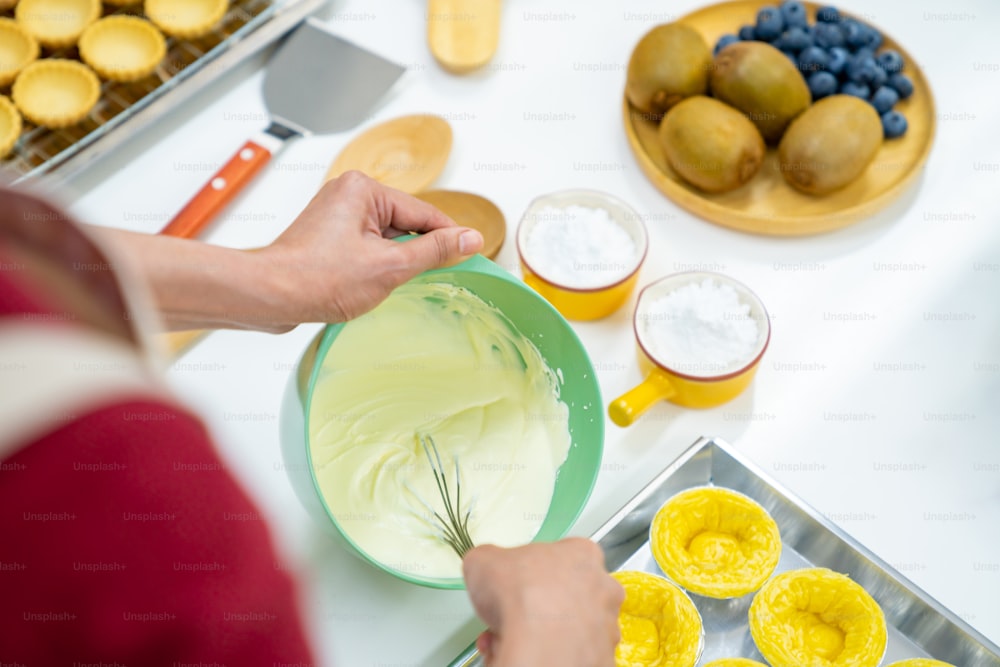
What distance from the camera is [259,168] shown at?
3.19ft

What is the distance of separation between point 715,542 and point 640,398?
13 cm

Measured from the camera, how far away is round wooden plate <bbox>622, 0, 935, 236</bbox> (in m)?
0.93

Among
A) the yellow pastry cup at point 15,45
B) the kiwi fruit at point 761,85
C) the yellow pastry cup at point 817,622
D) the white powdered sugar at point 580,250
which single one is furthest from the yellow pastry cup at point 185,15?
the yellow pastry cup at point 817,622

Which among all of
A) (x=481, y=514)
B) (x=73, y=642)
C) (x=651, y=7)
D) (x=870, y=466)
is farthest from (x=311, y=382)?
(x=651, y=7)

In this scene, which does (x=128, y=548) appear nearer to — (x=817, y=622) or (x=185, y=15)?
(x=817, y=622)

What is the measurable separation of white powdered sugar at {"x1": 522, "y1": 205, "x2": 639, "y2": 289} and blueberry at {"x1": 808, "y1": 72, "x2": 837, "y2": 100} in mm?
283

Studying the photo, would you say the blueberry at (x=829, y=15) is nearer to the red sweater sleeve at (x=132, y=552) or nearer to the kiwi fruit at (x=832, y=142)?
the kiwi fruit at (x=832, y=142)

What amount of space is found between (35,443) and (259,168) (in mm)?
772

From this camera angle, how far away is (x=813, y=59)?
981 mm

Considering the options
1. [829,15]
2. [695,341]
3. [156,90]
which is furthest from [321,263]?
[829,15]

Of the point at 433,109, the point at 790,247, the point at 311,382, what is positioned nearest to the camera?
the point at 311,382

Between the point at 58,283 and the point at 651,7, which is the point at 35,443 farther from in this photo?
the point at 651,7

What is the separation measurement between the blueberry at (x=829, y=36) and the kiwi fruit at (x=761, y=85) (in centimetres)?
8

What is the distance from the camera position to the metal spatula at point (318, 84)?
1013 millimetres
